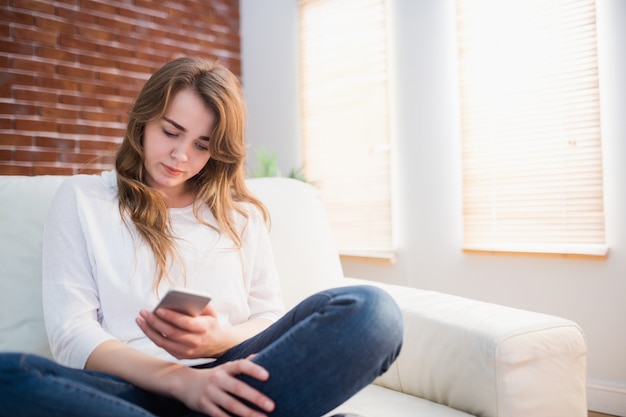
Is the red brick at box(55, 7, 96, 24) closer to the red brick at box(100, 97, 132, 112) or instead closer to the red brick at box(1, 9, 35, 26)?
the red brick at box(1, 9, 35, 26)

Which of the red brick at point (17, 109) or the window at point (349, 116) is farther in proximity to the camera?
the window at point (349, 116)

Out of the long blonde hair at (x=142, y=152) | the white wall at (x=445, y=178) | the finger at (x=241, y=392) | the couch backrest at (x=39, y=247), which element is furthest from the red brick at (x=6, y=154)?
the finger at (x=241, y=392)

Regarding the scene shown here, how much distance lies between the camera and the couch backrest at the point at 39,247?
1.30 m

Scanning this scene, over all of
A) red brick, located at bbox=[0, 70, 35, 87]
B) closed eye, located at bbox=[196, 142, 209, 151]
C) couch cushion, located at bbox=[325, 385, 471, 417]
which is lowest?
couch cushion, located at bbox=[325, 385, 471, 417]

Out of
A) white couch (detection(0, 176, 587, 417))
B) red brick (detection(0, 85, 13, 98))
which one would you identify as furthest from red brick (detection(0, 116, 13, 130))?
white couch (detection(0, 176, 587, 417))

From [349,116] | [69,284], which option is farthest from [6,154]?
[69,284]

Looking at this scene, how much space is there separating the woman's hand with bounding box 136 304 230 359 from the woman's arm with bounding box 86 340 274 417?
0.13 feet

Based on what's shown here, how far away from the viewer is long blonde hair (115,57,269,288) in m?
1.32

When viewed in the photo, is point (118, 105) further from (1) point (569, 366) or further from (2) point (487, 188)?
(1) point (569, 366)

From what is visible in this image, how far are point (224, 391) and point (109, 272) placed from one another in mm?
419

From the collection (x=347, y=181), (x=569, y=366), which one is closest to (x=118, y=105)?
(x=347, y=181)

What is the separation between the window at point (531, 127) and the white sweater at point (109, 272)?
1.73 meters

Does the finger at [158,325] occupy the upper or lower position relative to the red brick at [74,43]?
lower

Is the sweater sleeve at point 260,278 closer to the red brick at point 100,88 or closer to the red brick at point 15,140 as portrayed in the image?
the red brick at point 15,140
